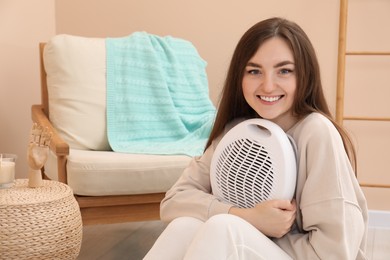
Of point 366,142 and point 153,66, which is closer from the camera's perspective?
point 153,66

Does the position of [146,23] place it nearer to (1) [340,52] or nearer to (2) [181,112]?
(2) [181,112]

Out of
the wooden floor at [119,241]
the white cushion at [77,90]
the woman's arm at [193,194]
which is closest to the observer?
the woman's arm at [193,194]

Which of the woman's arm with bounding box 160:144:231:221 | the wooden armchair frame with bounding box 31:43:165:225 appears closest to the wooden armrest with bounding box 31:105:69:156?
the wooden armchair frame with bounding box 31:43:165:225

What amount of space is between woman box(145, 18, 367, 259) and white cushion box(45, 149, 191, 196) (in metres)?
0.64

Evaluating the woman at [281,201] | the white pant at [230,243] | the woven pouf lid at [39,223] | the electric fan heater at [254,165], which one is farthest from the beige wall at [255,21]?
the white pant at [230,243]

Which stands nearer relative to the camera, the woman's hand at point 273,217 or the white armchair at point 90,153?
the woman's hand at point 273,217

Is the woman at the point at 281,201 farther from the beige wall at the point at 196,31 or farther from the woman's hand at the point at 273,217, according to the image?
the beige wall at the point at 196,31

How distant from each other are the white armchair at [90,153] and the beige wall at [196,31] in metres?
0.35

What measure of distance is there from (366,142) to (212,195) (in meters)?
1.85

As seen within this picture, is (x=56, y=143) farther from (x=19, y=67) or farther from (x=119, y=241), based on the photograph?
(x=19, y=67)

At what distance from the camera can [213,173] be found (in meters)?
1.26

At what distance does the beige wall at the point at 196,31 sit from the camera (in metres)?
2.84

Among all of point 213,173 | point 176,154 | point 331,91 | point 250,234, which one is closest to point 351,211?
point 250,234

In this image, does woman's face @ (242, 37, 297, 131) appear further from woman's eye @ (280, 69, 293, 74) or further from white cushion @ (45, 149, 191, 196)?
white cushion @ (45, 149, 191, 196)
